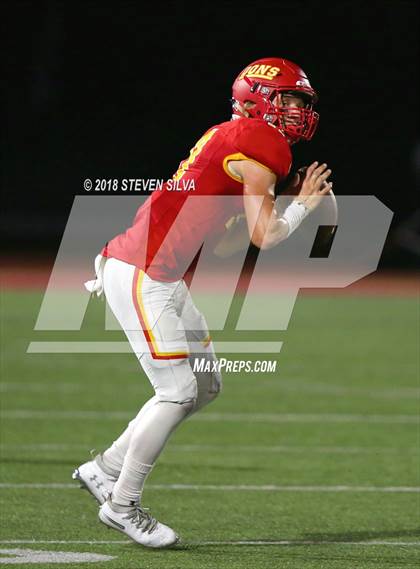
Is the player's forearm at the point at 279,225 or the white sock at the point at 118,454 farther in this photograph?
the white sock at the point at 118,454

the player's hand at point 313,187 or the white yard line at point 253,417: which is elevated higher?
the player's hand at point 313,187

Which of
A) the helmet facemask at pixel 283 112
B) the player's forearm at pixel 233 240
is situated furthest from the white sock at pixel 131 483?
the helmet facemask at pixel 283 112

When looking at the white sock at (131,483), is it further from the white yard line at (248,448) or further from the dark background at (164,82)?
the dark background at (164,82)

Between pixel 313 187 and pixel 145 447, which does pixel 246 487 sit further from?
pixel 313 187

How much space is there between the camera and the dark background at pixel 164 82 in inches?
996

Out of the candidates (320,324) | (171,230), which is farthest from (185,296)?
(320,324)

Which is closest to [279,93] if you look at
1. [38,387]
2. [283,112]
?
[283,112]

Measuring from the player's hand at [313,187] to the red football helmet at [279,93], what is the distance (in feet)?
0.63

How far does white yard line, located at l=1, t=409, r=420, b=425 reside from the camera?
7930 millimetres

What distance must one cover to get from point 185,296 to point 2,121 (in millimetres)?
23187

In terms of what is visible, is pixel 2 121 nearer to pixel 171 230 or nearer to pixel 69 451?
pixel 69 451

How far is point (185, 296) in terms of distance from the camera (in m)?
4.72

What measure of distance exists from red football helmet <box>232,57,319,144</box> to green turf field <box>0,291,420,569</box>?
62.8 inches

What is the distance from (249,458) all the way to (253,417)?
1.37 meters
